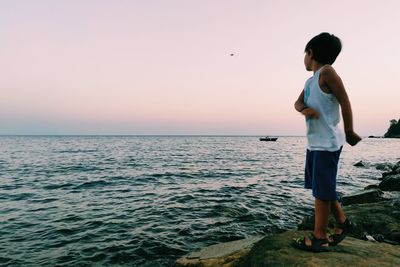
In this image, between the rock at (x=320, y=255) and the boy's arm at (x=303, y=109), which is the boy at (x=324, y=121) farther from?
the rock at (x=320, y=255)

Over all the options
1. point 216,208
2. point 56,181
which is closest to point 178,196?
point 216,208

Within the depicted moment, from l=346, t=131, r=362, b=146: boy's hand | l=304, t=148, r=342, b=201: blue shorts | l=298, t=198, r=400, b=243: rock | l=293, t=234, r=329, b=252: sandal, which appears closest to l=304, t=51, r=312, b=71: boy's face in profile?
l=346, t=131, r=362, b=146: boy's hand

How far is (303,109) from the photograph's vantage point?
3.60m

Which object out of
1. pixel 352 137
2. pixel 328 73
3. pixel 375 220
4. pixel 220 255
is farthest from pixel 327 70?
pixel 375 220

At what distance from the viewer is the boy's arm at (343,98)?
3.29 meters

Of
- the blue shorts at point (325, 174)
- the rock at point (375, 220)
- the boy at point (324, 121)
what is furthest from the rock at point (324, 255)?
the rock at point (375, 220)

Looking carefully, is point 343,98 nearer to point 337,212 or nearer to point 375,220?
point 337,212

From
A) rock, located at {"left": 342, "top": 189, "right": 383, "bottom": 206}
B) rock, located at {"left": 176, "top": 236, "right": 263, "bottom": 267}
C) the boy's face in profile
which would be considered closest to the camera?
the boy's face in profile

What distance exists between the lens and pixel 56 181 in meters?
18.0

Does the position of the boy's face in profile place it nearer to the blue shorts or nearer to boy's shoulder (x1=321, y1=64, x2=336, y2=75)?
boy's shoulder (x1=321, y1=64, x2=336, y2=75)

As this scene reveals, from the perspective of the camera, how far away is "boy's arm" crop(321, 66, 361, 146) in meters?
3.29

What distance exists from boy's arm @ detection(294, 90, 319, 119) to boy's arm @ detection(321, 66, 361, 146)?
0.99ft

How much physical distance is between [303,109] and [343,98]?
480 millimetres

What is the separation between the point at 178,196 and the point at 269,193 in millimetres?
4747
